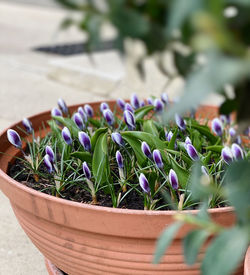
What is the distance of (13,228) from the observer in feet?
6.31

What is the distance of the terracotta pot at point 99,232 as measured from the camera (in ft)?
3.43

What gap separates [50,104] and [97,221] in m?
2.39

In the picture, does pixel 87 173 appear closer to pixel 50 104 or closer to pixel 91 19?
pixel 91 19

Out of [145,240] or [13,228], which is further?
[13,228]

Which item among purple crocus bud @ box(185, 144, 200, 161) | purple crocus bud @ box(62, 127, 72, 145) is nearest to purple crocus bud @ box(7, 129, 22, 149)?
purple crocus bud @ box(62, 127, 72, 145)

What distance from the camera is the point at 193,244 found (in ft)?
1.69

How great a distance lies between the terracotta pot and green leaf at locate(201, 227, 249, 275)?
1.82ft

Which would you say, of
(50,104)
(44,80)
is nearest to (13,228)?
(50,104)

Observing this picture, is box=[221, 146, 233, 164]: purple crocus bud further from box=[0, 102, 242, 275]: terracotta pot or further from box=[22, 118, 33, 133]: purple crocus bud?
box=[22, 118, 33, 133]: purple crocus bud

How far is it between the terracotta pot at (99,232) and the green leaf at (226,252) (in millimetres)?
554

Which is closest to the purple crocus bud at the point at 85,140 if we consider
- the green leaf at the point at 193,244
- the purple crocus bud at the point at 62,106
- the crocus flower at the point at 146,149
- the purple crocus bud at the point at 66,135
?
the purple crocus bud at the point at 66,135

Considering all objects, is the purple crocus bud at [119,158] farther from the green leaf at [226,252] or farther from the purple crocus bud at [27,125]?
the green leaf at [226,252]

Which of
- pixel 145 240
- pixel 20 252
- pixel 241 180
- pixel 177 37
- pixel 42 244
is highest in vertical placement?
pixel 177 37

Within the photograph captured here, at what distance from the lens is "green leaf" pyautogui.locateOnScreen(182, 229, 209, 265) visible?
0.51 metres
